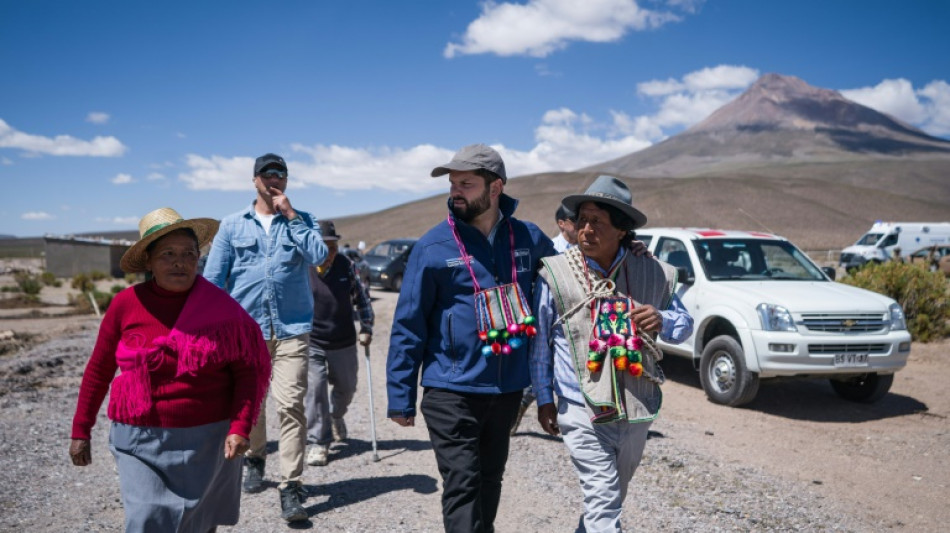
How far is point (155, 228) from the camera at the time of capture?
2.99 metres

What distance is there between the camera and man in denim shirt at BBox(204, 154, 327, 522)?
15.5 feet

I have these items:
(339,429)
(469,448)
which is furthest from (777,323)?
(469,448)

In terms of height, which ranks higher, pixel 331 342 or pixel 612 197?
pixel 612 197

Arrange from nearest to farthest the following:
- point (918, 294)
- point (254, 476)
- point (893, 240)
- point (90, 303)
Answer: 1. point (254, 476)
2. point (918, 294)
3. point (90, 303)
4. point (893, 240)

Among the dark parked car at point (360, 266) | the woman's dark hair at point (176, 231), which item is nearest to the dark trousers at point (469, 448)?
the woman's dark hair at point (176, 231)

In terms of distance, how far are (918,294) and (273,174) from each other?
38.5 ft

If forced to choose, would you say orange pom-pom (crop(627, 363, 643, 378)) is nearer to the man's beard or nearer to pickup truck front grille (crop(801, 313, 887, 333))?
the man's beard

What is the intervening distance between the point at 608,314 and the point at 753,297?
513 cm

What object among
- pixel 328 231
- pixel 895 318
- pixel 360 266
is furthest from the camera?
pixel 360 266

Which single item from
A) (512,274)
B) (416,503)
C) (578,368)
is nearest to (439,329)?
(512,274)

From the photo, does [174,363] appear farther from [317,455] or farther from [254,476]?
[317,455]

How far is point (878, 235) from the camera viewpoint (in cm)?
3328

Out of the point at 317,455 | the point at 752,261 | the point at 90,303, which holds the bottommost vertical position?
the point at 317,455

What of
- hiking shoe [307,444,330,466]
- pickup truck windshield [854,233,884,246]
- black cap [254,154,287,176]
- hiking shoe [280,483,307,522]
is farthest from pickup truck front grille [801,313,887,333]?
pickup truck windshield [854,233,884,246]
